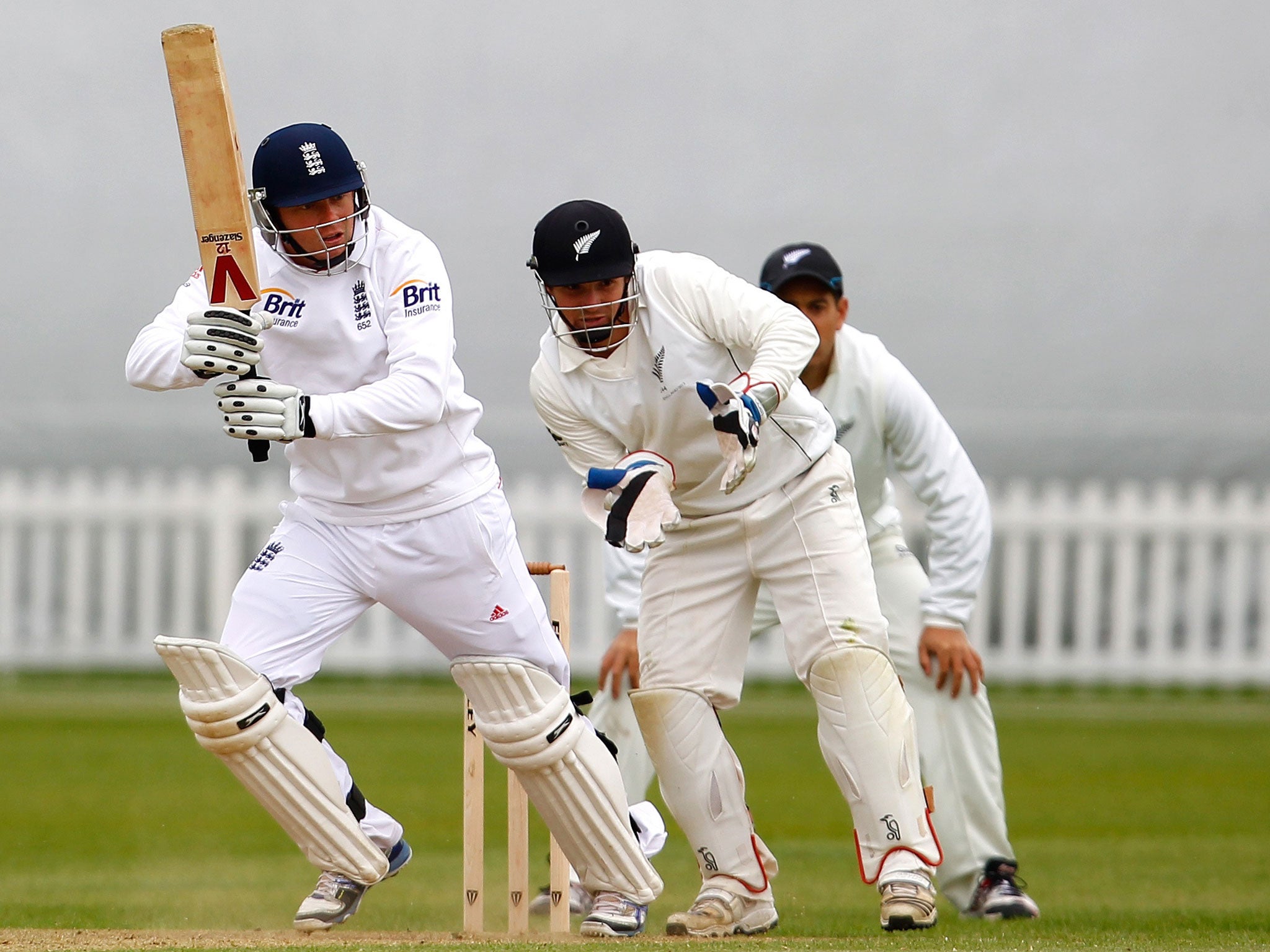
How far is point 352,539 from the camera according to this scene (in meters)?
3.37

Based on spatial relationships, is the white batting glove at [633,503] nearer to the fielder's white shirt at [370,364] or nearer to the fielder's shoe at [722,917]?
the fielder's white shirt at [370,364]

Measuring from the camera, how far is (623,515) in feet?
10.1

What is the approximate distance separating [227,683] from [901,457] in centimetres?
170

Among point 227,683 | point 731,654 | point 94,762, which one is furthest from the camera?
point 94,762

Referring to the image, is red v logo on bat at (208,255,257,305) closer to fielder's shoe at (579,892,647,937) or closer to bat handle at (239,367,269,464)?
bat handle at (239,367,269,464)

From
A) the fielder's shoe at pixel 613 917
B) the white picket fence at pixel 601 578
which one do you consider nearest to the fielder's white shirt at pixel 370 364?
the fielder's shoe at pixel 613 917

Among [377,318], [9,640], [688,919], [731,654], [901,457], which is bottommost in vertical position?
[9,640]

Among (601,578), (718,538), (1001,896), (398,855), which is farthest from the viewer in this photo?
(601,578)

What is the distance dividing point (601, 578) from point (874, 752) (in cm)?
523

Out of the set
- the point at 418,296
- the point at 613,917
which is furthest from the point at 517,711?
the point at 418,296

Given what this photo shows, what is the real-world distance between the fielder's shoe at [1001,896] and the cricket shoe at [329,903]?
1.31 m

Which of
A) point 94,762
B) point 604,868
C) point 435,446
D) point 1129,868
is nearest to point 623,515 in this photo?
point 435,446

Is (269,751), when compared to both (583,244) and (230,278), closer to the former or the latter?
(230,278)

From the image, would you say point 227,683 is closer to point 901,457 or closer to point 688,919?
point 688,919
